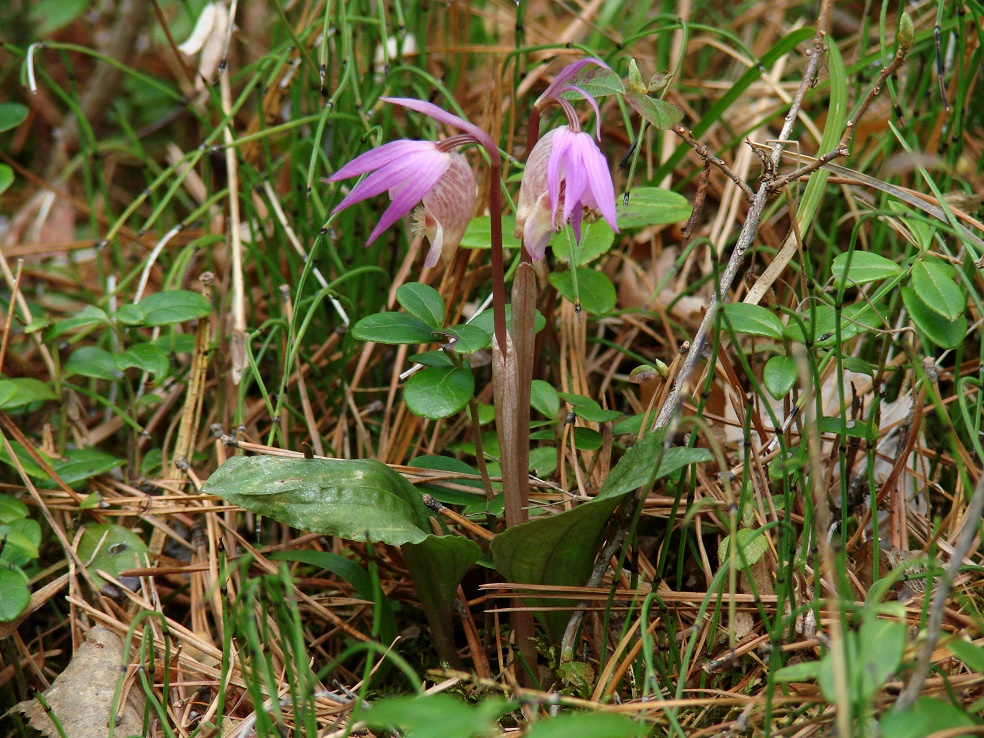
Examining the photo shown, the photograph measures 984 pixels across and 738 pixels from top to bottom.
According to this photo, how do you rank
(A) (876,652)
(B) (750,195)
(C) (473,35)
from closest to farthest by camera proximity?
1. (A) (876,652)
2. (B) (750,195)
3. (C) (473,35)

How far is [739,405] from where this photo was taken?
142cm

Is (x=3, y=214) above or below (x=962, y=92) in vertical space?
below

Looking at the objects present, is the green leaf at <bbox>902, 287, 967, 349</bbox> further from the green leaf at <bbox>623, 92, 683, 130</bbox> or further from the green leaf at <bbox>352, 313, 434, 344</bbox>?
the green leaf at <bbox>352, 313, 434, 344</bbox>

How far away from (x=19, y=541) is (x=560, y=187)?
1.06m

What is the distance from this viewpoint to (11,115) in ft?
5.84

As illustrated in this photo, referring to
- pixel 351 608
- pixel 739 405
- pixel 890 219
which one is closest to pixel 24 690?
pixel 351 608

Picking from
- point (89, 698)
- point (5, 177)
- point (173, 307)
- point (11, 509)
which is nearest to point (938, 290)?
point (173, 307)

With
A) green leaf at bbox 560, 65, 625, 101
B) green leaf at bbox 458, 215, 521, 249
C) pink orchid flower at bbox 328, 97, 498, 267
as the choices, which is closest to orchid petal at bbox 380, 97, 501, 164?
pink orchid flower at bbox 328, 97, 498, 267

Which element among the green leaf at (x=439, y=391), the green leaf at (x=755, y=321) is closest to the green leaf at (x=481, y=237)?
the green leaf at (x=439, y=391)

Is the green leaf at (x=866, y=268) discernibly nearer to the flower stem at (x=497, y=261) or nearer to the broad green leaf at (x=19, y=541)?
the flower stem at (x=497, y=261)

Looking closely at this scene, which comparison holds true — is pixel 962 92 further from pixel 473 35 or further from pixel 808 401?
pixel 473 35

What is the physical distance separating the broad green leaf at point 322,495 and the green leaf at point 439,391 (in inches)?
4.9

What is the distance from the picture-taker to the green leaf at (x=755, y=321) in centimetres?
116

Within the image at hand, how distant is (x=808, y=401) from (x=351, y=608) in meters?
0.97
